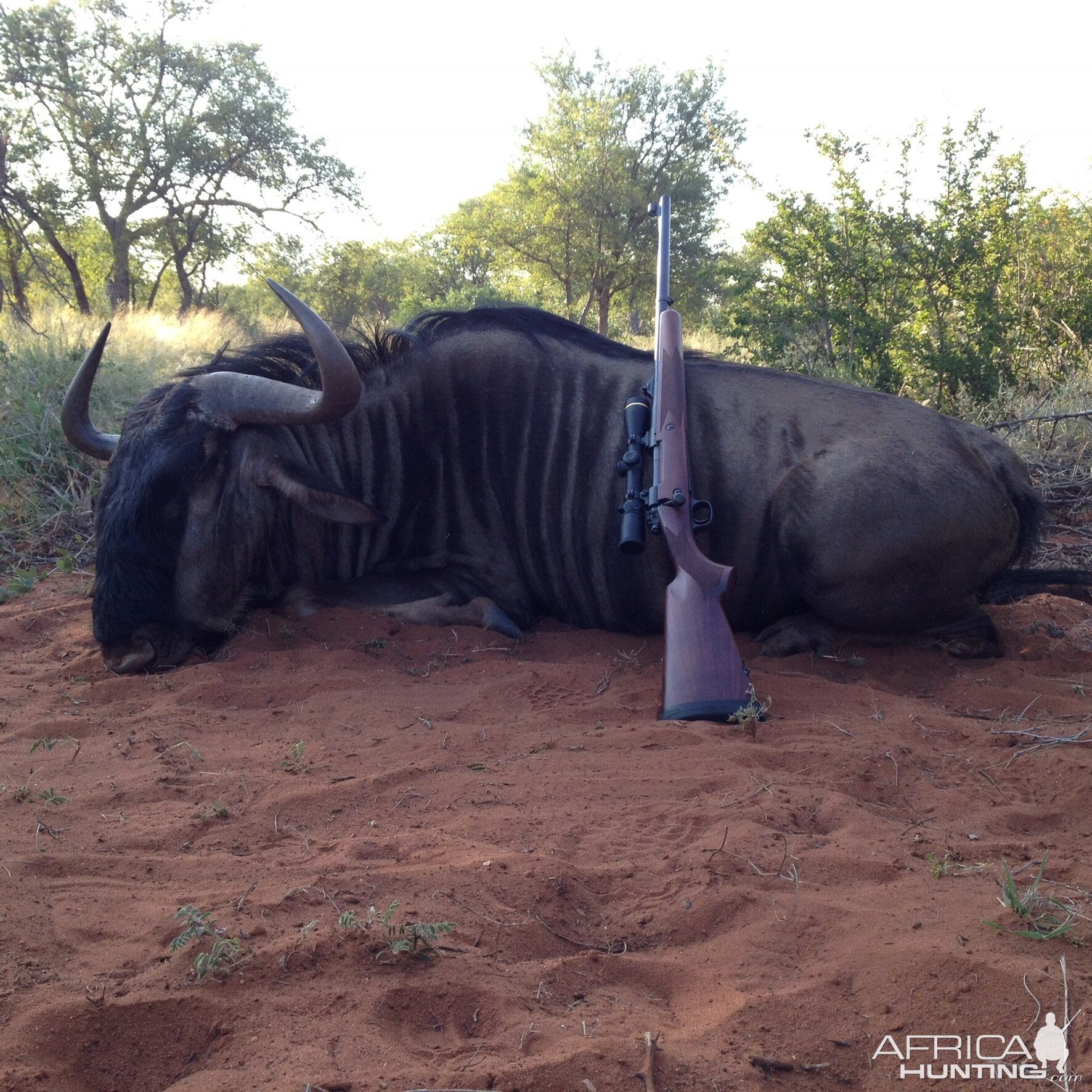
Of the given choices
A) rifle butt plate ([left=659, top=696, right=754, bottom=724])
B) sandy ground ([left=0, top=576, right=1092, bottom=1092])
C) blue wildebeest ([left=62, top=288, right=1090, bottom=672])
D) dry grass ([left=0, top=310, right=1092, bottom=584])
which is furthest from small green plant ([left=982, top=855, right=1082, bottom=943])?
dry grass ([left=0, top=310, right=1092, bottom=584])

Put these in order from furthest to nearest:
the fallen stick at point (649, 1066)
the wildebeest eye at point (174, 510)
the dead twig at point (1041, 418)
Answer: the dead twig at point (1041, 418)
the wildebeest eye at point (174, 510)
the fallen stick at point (649, 1066)

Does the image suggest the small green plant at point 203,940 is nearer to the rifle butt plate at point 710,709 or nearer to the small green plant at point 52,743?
the small green plant at point 52,743

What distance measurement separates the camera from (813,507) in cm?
431

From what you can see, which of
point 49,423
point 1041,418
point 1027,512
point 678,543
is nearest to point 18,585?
point 49,423

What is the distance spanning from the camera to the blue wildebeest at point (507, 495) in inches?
168

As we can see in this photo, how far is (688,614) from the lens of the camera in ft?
11.6

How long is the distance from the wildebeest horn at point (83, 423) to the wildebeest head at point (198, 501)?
405 millimetres

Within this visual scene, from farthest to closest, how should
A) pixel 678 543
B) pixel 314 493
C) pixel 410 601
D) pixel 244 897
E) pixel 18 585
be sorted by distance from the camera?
pixel 18 585
pixel 410 601
pixel 314 493
pixel 678 543
pixel 244 897

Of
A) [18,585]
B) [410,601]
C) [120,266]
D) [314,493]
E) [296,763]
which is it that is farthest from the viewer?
[120,266]

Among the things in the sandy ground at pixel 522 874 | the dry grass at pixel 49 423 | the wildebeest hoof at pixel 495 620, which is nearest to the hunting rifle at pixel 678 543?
the sandy ground at pixel 522 874

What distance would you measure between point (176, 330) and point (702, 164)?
12957mm

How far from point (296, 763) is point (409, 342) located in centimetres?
255

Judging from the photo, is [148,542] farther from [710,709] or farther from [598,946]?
[598,946]

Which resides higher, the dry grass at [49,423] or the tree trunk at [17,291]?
the tree trunk at [17,291]
